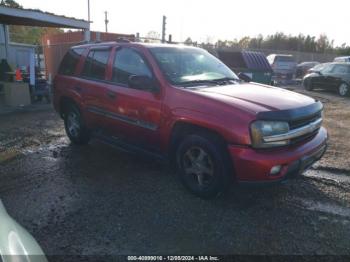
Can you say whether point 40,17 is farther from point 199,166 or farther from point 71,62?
point 199,166

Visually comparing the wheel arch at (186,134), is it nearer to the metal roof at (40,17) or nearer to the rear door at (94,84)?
the rear door at (94,84)

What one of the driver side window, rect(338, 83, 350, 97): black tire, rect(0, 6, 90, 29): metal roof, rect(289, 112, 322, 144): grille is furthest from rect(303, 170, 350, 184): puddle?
rect(338, 83, 350, 97): black tire

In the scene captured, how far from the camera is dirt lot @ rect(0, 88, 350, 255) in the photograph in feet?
10.5

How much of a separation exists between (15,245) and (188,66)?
11.4 feet

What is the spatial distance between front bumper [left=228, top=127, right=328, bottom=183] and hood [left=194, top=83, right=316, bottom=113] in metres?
0.44

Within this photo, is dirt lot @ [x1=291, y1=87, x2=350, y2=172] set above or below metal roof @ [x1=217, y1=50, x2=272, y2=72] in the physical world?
below

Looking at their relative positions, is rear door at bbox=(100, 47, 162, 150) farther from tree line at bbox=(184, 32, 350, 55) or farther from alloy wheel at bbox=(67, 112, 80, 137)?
tree line at bbox=(184, 32, 350, 55)

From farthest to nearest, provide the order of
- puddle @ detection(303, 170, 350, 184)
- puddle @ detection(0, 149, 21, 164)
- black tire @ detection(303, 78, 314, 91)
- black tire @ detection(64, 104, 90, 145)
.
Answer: black tire @ detection(303, 78, 314, 91)
black tire @ detection(64, 104, 90, 145)
puddle @ detection(0, 149, 21, 164)
puddle @ detection(303, 170, 350, 184)

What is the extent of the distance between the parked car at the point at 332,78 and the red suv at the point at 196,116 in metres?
11.5

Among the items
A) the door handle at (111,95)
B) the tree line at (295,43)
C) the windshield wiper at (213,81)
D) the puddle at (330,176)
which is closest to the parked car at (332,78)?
the puddle at (330,176)

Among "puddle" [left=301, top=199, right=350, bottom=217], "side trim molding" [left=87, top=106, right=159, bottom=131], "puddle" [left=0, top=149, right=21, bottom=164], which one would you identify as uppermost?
"side trim molding" [left=87, top=106, right=159, bottom=131]

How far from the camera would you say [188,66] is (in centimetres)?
468

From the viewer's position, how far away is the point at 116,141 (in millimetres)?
5090

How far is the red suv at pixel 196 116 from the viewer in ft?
11.5
